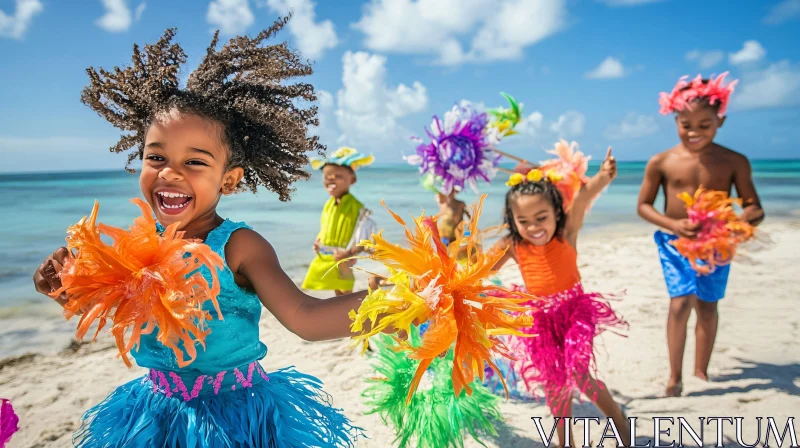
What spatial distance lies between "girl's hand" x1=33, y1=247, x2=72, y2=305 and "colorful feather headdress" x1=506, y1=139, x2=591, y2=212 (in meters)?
2.84

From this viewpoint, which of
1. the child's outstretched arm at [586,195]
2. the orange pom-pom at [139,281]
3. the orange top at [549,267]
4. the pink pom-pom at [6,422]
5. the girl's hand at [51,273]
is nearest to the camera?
the orange pom-pom at [139,281]

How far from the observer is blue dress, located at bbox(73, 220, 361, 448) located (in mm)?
1851

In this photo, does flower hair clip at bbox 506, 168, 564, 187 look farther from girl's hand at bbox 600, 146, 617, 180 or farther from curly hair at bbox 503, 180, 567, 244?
girl's hand at bbox 600, 146, 617, 180

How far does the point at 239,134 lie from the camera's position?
7.68 feet

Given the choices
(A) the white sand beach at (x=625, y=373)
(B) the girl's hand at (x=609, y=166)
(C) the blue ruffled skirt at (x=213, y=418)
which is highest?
(B) the girl's hand at (x=609, y=166)

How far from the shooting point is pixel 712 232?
4281mm

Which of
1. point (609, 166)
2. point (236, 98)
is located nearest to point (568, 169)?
point (609, 166)

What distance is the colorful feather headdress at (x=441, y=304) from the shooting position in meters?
1.60

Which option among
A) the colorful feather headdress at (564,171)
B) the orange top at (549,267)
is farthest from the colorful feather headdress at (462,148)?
the orange top at (549,267)

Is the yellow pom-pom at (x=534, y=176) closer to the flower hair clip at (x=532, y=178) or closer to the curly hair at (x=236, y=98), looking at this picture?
the flower hair clip at (x=532, y=178)

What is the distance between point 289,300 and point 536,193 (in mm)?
2301

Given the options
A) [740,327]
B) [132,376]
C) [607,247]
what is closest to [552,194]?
[740,327]

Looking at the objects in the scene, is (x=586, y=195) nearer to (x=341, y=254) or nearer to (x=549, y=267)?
(x=549, y=267)

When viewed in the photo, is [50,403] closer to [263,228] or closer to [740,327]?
[740,327]
